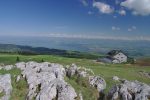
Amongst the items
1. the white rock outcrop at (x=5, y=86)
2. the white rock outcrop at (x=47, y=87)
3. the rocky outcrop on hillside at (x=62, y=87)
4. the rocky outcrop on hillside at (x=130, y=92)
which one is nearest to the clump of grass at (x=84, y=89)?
the rocky outcrop on hillside at (x=62, y=87)

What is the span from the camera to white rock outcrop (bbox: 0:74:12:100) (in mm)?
Result: 37650

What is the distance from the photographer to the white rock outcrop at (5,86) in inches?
1482

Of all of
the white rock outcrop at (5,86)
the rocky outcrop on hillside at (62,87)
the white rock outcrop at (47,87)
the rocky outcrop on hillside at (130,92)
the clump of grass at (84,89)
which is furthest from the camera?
the clump of grass at (84,89)

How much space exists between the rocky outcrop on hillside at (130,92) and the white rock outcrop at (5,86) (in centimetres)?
1695

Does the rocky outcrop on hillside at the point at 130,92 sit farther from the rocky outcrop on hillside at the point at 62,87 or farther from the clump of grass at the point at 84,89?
the clump of grass at the point at 84,89

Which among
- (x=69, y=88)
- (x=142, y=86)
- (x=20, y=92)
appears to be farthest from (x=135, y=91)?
(x=20, y=92)

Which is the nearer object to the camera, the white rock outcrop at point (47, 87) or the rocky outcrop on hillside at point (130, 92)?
the rocky outcrop on hillside at point (130, 92)

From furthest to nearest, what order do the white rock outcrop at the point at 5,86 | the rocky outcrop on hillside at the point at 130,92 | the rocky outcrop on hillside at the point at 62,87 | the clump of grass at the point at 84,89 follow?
1. the clump of grass at the point at 84,89
2. the white rock outcrop at the point at 5,86
3. the rocky outcrop on hillside at the point at 62,87
4. the rocky outcrop on hillside at the point at 130,92

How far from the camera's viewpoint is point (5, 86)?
39.9m

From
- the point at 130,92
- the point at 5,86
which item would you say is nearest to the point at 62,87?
the point at 5,86

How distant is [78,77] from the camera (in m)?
46.8

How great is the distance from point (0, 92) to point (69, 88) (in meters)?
11.7

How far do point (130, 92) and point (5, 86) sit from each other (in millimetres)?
21312

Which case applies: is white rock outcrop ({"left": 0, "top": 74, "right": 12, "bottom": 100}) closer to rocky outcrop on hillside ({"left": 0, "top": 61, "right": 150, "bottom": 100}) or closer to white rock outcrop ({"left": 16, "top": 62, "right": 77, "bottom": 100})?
rocky outcrop on hillside ({"left": 0, "top": 61, "right": 150, "bottom": 100})
